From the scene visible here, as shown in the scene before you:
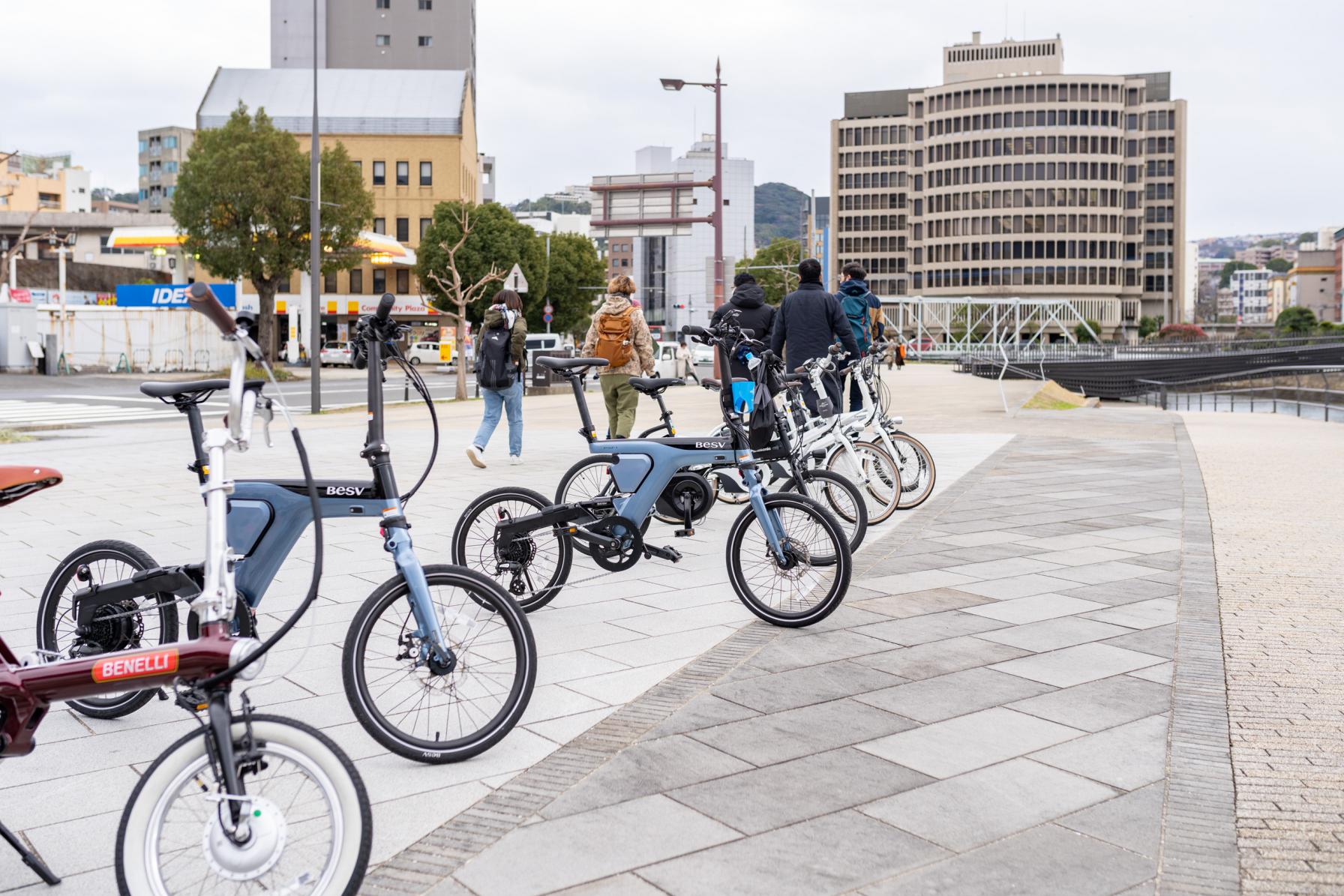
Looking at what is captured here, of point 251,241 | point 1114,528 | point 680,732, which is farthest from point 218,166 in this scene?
point 680,732

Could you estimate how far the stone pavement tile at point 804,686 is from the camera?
4895 millimetres

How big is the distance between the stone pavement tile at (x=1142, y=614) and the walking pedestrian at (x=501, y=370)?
25.0ft

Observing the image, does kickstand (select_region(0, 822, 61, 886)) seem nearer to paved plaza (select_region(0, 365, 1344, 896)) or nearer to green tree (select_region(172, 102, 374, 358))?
paved plaza (select_region(0, 365, 1344, 896))

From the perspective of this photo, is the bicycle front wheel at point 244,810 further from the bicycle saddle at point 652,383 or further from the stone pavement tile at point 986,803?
the bicycle saddle at point 652,383

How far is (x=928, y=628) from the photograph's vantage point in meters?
6.13

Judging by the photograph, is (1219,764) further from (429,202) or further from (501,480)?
(429,202)

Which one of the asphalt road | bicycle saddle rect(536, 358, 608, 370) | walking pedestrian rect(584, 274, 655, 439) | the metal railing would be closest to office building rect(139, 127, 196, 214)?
the asphalt road

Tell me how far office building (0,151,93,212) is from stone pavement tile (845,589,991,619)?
11128cm

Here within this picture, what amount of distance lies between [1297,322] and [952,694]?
97.3 m

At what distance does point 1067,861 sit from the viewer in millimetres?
3385

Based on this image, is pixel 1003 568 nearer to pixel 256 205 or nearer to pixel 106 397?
pixel 106 397

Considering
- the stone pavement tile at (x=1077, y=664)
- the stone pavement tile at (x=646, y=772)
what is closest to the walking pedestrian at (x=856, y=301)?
the stone pavement tile at (x=1077, y=664)

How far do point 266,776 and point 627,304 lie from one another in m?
9.04

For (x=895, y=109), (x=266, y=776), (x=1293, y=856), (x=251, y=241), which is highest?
(x=895, y=109)
